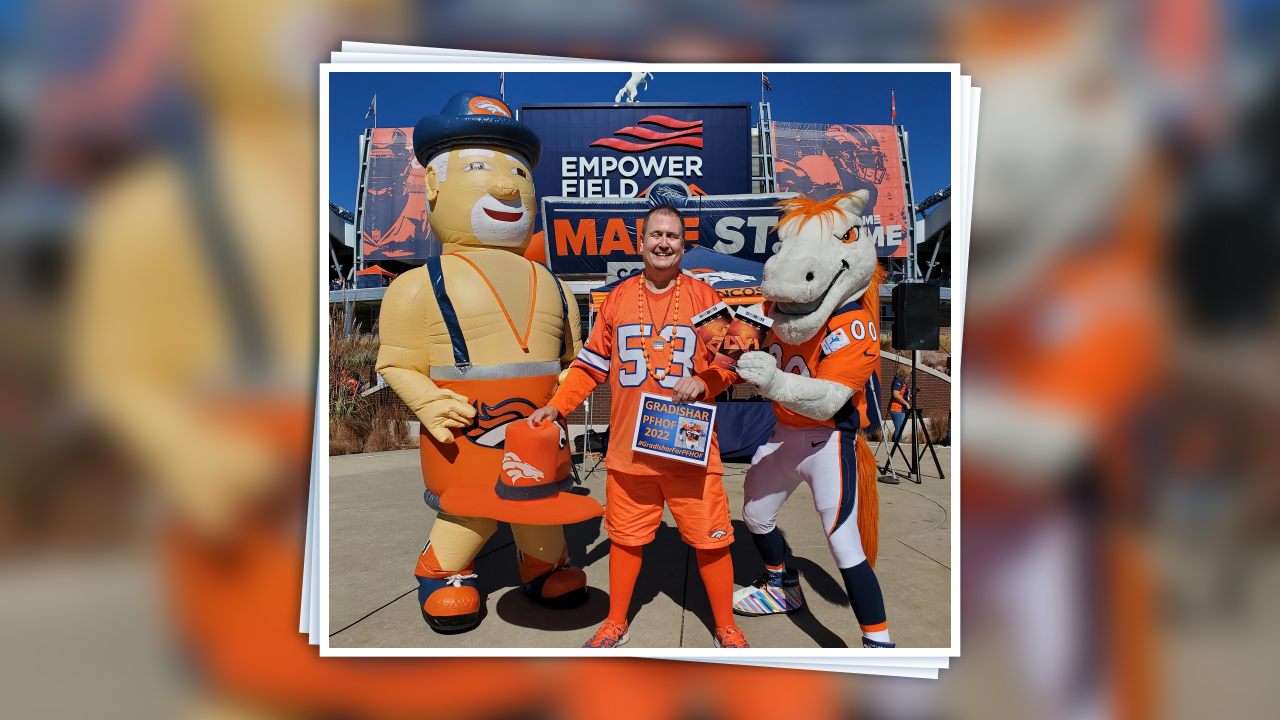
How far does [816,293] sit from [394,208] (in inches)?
138

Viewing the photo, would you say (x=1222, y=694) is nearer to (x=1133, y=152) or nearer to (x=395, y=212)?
(x=1133, y=152)

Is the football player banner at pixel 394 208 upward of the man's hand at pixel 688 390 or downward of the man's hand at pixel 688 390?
upward

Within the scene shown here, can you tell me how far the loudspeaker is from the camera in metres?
3.81

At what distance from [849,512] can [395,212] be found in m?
3.90

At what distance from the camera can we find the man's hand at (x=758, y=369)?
2.03 meters

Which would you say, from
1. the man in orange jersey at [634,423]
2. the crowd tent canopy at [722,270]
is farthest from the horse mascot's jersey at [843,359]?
the crowd tent canopy at [722,270]

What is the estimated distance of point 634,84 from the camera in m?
2.11

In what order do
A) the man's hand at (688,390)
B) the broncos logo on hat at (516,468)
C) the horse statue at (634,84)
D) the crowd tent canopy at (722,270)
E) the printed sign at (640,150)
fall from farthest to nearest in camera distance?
1. the crowd tent canopy at (722,270)
2. the printed sign at (640,150)
3. the broncos logo on hat at (516,468)
4. the man's hand at (688,390)
5. the horse statue at (634,84)

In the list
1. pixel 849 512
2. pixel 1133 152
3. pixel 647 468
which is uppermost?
pixel 1133 152

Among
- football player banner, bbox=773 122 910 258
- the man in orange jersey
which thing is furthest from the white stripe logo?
football player banner, bbox=773 122 910 258

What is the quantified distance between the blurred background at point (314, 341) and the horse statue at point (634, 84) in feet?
0.65

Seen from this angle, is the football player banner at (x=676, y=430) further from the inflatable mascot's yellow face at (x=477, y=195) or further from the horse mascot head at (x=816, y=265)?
the inflatable mascot's yellow face at (x=477, y=195)
